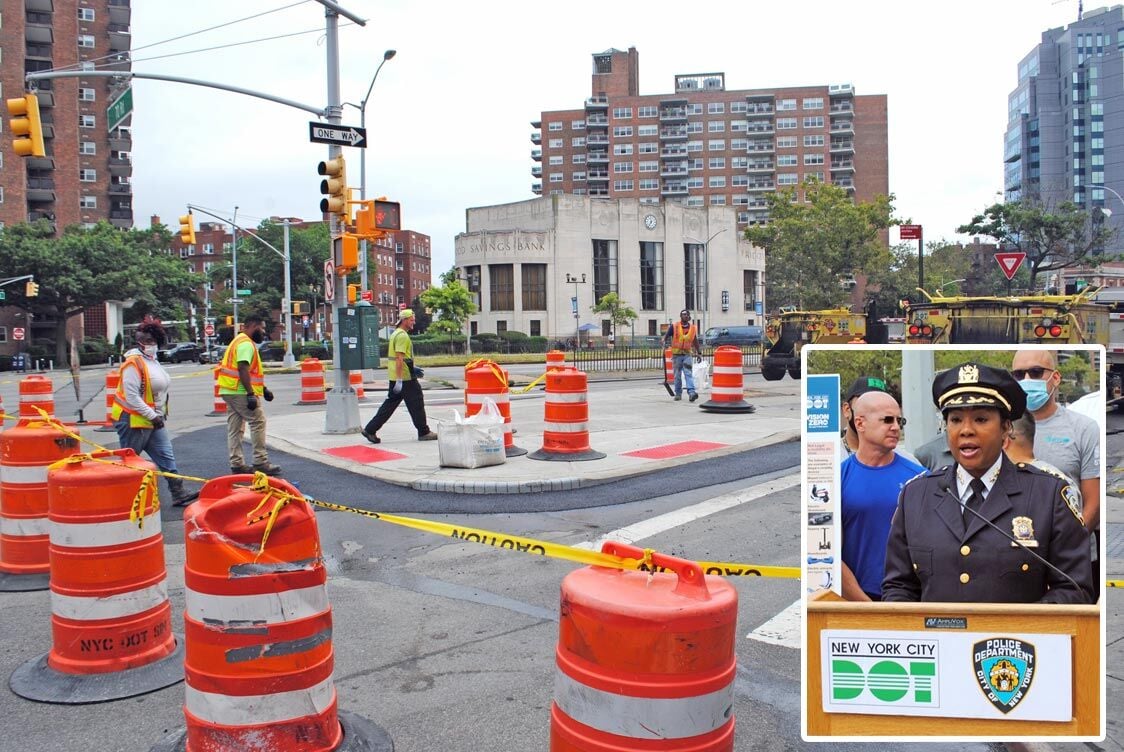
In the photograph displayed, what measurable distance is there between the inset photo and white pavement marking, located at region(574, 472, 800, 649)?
2968mm

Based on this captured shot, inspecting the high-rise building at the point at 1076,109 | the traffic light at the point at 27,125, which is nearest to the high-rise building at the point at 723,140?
the high-rise building at the point at 1076,109

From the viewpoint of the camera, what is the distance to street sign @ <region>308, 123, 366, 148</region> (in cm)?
1437

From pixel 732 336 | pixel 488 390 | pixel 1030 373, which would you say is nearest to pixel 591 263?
pixel 732 336

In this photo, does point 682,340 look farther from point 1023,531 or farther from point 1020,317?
point 1023,531

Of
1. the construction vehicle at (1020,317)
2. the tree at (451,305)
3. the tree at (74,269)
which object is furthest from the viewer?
the tree at (451,305)

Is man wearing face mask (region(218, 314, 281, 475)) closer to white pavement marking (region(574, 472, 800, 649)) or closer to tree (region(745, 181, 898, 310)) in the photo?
white pavement marking (region(574, 472, 800, 649))

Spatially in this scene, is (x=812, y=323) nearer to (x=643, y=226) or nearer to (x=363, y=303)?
(x=363, y=303)

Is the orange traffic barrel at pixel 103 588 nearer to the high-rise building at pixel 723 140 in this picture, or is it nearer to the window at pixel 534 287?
the window at pixel 534 287

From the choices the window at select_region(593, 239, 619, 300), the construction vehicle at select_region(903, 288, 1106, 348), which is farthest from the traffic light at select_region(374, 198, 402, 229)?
the window at select_region(593, 239, 619, 300)

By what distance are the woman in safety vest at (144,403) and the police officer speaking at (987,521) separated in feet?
26.6

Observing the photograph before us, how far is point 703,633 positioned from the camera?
2725 mm

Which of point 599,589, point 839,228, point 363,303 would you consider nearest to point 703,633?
point 599,589

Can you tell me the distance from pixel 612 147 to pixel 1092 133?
81407 mm

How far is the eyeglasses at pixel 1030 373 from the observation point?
2217mm
